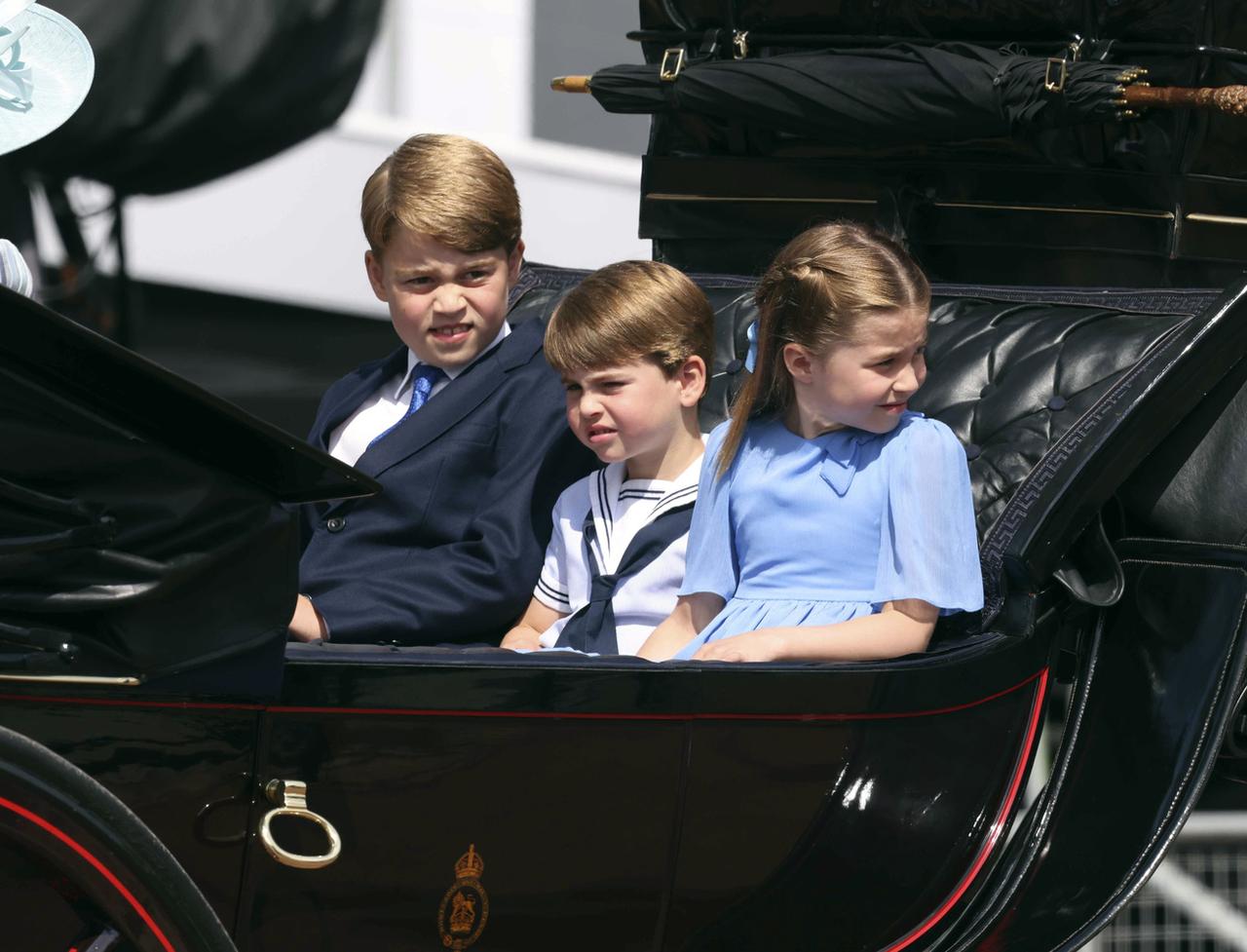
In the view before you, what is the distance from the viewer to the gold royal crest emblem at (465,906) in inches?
71.4

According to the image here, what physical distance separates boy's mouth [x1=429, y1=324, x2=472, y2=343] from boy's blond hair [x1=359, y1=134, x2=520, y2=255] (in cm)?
11

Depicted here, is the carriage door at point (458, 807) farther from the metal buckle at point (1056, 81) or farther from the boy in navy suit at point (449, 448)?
the metal buckle at point (1056, 81)

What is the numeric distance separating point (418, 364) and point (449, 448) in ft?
0.65

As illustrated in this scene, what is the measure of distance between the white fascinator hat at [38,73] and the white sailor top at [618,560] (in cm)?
80

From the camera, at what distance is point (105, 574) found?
5.21ft

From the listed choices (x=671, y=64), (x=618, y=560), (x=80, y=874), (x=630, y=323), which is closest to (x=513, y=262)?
(x=630, y=323)

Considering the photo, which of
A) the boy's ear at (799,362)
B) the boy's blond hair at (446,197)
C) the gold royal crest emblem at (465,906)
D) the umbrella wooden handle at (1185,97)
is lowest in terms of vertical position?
the gold royal crest emblem at (465,906)

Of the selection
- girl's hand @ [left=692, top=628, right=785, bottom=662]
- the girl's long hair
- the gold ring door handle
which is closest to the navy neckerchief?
the girl's long hair

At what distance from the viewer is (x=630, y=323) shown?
221 centimetres

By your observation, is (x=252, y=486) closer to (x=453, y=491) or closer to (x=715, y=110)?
(x=453, y=491)

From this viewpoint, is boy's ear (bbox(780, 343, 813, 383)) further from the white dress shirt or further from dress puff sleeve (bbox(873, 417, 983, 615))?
the white dress shirt

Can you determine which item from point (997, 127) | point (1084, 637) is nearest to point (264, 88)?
point (997, 127)

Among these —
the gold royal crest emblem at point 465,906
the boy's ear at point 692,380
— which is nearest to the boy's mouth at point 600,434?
the boy's ear at point 692,380

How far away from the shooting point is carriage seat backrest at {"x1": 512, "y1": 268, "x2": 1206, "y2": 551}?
223cm
